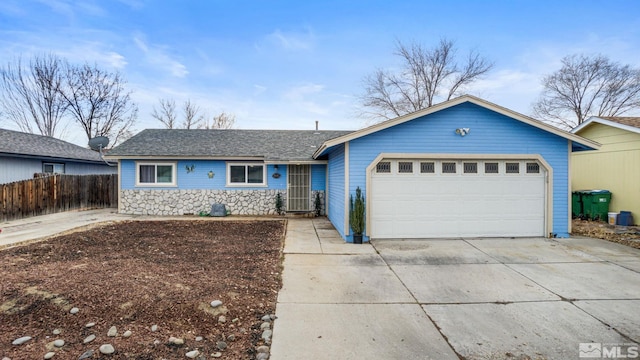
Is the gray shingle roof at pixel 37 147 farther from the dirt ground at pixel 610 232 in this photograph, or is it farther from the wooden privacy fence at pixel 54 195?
the dirt ground at pixel 610 232

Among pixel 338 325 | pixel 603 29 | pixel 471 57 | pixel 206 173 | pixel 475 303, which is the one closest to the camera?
pixel 338 325

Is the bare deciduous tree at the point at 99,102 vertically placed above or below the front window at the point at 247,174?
above

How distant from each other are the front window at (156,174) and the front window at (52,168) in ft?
20.2

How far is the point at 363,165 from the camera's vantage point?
317 inches

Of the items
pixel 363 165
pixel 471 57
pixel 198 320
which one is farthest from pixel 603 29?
pixel 198 320

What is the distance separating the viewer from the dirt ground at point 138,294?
3.07 meters

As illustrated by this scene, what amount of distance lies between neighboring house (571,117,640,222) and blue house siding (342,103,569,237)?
3.91 m

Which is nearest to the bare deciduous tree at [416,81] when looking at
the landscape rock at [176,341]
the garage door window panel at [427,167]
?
the garage door window panel at [427,167]

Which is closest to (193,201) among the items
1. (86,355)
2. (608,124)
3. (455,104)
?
(455,104)

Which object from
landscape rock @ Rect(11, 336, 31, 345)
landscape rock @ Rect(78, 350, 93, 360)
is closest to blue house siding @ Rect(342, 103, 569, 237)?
landscape rock @ Rect(78, 350, 93, 360)

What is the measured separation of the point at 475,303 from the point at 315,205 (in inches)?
349

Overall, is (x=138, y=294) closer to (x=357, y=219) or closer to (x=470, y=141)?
(x=357, y=219)

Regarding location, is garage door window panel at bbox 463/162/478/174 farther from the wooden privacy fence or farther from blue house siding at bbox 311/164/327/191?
the wooden privacy fence

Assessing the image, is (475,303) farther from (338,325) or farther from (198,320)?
(198,320)
